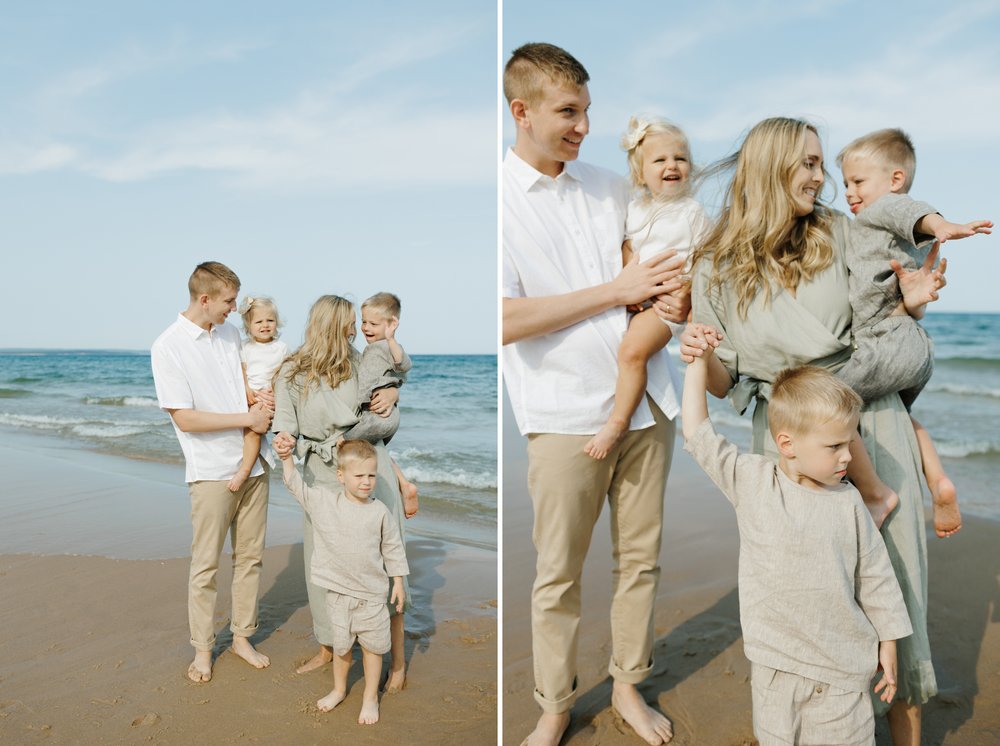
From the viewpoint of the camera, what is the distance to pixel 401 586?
→ 2932mm

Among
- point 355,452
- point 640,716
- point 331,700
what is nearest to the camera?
point 640,716

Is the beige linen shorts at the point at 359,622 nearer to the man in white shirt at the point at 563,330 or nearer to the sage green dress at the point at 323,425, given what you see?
the sage green dress at the point at 323,425

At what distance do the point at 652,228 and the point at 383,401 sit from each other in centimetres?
112

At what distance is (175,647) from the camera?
11.6ft

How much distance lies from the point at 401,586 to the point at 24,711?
1451 millimetres

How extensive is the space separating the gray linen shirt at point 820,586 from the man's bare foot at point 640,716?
2.14ft

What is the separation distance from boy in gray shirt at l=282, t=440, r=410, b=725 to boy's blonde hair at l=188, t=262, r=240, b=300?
0.67 metres

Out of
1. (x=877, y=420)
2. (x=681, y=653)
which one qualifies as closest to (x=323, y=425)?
(x=681, y=653)

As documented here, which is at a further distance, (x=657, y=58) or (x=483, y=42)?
(x=657, y=58)

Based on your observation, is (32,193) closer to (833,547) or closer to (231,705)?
(231,705)

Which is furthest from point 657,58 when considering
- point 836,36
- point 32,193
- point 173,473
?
point 173,473

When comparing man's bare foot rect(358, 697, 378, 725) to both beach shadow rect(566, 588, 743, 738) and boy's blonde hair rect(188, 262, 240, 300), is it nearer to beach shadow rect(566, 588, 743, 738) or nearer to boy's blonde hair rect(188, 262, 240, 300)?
beach shadow rect(566, 588, 743, 738)

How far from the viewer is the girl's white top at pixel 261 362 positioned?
10.7 ft

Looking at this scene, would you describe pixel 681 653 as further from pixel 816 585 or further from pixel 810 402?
pixel 810 402
